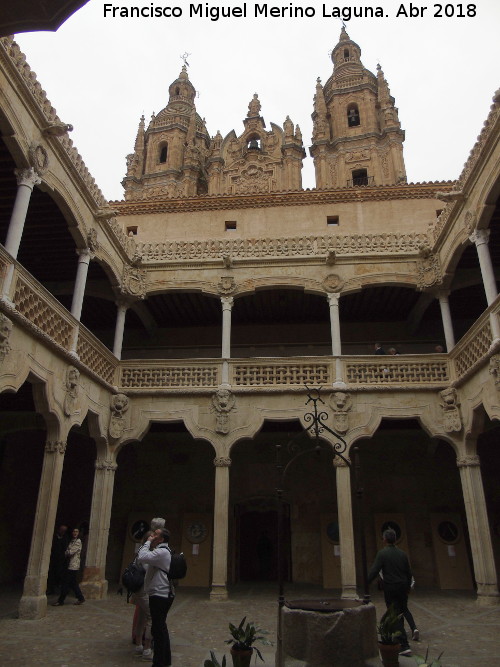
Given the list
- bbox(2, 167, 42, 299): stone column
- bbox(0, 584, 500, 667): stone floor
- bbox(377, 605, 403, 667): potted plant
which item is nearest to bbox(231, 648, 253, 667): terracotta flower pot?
bbox(0, 584, 500, 667): stone floor

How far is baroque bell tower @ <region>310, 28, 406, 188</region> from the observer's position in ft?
96.6

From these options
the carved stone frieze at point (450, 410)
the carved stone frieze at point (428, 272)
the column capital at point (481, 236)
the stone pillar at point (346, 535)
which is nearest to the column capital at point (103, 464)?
the stone pillar at point (346, 535)

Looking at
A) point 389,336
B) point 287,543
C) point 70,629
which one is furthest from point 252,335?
point 70,629

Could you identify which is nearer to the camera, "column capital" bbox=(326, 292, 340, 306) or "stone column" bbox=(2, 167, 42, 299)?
"stone column" bbox=(2, 167, 42, 299)

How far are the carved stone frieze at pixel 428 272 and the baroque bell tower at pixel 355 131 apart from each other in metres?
14.6

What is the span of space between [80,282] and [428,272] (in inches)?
359

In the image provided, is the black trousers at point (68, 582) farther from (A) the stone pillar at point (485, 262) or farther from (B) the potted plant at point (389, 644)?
(A) the stone pillar at point (485, 262)

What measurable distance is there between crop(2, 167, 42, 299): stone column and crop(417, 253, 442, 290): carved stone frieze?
9805 millimetres

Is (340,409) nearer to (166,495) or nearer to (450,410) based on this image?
(450,410)

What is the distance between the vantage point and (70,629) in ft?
26.4

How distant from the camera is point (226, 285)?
46.1 feet

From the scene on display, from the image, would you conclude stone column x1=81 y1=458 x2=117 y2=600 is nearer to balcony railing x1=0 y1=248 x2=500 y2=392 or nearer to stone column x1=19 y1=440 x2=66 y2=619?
balcony railing x1=0 y1=248 x2=500 y2=392

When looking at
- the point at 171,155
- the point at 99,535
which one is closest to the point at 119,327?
the point at 99,535

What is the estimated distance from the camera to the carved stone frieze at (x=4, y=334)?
787 cm
